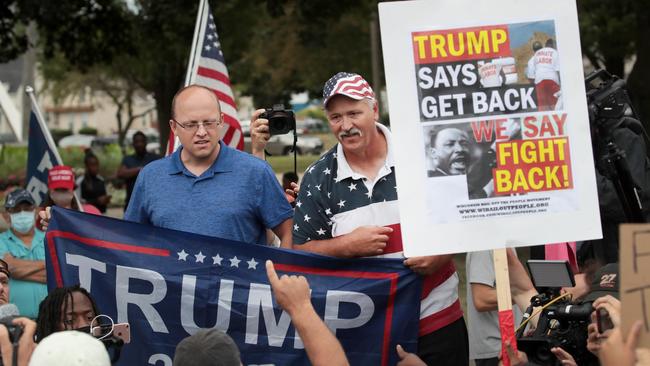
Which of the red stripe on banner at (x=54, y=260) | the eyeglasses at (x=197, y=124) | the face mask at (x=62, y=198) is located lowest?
the red stripe on banner at (x=54, y=260)

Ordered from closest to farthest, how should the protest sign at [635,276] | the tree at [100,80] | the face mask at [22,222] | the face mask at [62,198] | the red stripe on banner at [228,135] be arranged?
the protest sign at [635,276] → the face mask at [22,222] → the red stripe on banner at [228,135] → the face mask at [62,198] → the tree at [100,80]

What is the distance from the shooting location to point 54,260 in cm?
578

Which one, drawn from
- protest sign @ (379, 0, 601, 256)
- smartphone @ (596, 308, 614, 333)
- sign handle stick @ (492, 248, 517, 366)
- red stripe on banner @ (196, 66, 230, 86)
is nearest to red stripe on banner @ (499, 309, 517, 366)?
sign handle stick @ (492, 248, 517, 366)

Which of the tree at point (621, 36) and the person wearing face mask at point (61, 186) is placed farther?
the tree at point (621, 36)

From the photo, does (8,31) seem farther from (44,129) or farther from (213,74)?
(213,74)

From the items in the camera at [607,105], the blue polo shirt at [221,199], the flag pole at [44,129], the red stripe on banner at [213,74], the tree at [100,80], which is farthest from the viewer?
the tree at [100,80]

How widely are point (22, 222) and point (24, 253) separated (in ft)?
0.74

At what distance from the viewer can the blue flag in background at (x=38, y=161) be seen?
10641 millimetres

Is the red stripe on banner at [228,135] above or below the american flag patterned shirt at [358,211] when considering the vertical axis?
above

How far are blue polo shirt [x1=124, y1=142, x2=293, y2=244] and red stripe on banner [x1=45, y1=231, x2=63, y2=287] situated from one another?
481 mm

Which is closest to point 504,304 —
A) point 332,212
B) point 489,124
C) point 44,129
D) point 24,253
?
point 489,124

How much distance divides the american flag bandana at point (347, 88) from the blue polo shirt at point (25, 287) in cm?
296

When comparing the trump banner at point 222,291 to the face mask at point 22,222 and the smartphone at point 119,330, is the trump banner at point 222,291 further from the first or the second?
the face mask at point 22,222

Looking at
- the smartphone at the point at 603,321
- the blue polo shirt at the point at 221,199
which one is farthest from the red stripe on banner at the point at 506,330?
the blue polo shirt at the point at 221,199
